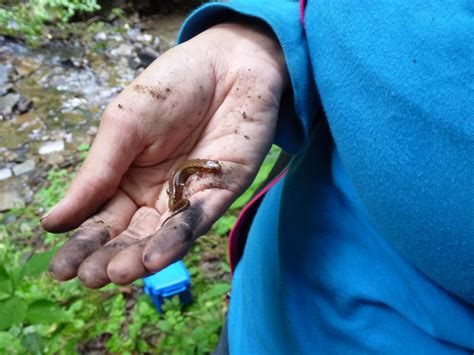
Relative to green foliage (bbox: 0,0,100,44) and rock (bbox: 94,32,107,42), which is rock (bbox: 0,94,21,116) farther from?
rock (bbox: 94,32,107,42)

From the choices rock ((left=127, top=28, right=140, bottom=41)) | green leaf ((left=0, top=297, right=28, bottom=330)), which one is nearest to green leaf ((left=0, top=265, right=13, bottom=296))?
green leaf ((left=0, top=297, right=28, bottom=330))

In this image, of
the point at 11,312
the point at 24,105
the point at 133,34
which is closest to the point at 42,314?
the point at 11,312

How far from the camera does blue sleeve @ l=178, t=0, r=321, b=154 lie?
1.13 m

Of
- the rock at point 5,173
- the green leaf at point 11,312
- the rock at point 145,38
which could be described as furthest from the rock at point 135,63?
the green leaf at point 11,312

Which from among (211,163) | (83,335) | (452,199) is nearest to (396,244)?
(452,199)

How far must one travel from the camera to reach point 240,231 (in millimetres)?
1608

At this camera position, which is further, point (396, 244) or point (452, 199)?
point (396, 244)

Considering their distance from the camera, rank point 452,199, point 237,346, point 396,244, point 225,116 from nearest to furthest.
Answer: point 452,199
point 396,244
point 225,116
point 237,346

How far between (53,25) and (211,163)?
19.0 ft

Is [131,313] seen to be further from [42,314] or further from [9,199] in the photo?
[9,199]

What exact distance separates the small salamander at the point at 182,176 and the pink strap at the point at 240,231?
0.35 metres

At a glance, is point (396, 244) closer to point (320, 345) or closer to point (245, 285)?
point (320, 345)

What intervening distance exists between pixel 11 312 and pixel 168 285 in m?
0.90

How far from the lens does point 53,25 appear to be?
19.6 ft
